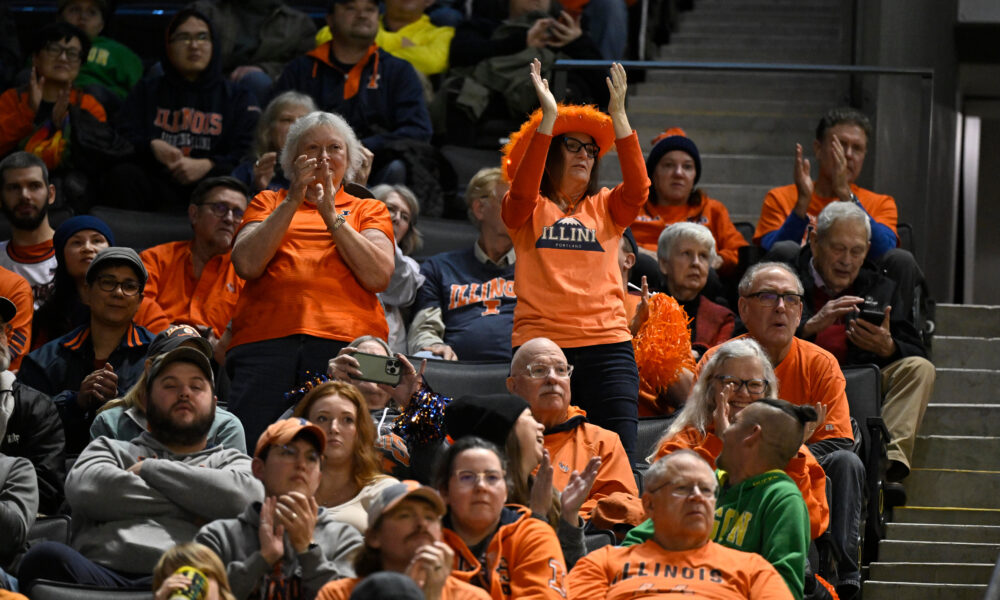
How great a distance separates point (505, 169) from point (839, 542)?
174 cm

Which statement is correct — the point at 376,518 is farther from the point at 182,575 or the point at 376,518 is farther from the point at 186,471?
the point at 186,471

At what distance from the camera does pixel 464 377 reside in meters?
5.92

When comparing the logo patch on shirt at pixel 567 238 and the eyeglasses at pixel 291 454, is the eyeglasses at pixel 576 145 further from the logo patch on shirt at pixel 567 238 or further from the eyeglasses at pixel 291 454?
the eyeglasses at pixel 291 454

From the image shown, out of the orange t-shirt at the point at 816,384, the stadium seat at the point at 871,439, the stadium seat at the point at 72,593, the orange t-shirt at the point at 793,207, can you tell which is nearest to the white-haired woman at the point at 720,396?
the orange t-shirt at the point at 816,384

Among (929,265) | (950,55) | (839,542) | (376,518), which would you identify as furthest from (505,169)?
(950,55)

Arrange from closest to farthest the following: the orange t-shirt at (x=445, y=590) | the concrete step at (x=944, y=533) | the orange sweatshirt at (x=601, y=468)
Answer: the orange t-shirt at (x=445, y=590)
the orange sweatshirt at (x=601, y=468)
the concrete step at (x=944, y=533)

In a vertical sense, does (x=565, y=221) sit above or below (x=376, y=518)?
above

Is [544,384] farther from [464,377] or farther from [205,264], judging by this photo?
[205,264]

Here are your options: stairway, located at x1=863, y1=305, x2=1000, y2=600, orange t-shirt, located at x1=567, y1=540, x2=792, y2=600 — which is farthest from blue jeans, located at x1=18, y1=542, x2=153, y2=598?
stairway, located at x1=863, y1=305, x2=1000, y2=600

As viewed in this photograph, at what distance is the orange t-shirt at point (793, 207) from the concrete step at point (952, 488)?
1441 millimetres

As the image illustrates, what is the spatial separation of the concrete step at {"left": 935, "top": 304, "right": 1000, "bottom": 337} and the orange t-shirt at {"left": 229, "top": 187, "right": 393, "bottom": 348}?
3.15m

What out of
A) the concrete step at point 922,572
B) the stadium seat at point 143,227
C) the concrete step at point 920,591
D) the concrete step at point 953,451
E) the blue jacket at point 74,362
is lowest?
the concrete step at point 920,591

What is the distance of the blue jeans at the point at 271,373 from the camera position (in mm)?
5238

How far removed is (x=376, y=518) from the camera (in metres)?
3.79
